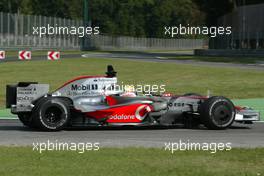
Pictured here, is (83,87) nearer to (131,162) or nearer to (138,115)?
(138,115)

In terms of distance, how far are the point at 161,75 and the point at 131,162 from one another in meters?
24.2

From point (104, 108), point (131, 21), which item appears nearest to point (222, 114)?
point (104, 108)

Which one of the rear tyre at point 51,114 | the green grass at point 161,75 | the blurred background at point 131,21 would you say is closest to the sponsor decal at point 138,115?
the rear tyre at point 51,114

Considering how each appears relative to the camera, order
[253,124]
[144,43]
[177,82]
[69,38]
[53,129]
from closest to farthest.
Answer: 1. [53,129]
2. [253,124]
3. [177,82]
4. [69,38]
5. [144,43]

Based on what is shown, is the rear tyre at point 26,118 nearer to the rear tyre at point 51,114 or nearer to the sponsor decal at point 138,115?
the rear tyre at point 51,114

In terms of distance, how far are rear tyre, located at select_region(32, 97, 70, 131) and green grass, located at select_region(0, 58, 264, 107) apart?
26.0 ft

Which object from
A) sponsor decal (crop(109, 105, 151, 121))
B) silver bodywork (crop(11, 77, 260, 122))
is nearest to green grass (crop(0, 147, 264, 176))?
sponsor decal (crop(109, 105, 151, 121))

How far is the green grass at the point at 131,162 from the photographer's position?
27.8 ft

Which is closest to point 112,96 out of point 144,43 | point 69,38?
point 69,38

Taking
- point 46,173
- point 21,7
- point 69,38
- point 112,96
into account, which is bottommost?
point 46,173

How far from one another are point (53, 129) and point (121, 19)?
106 m

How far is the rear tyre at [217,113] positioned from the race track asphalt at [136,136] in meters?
0.22

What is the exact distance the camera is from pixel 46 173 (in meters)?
8.35

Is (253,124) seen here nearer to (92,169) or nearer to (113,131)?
(113,131)
